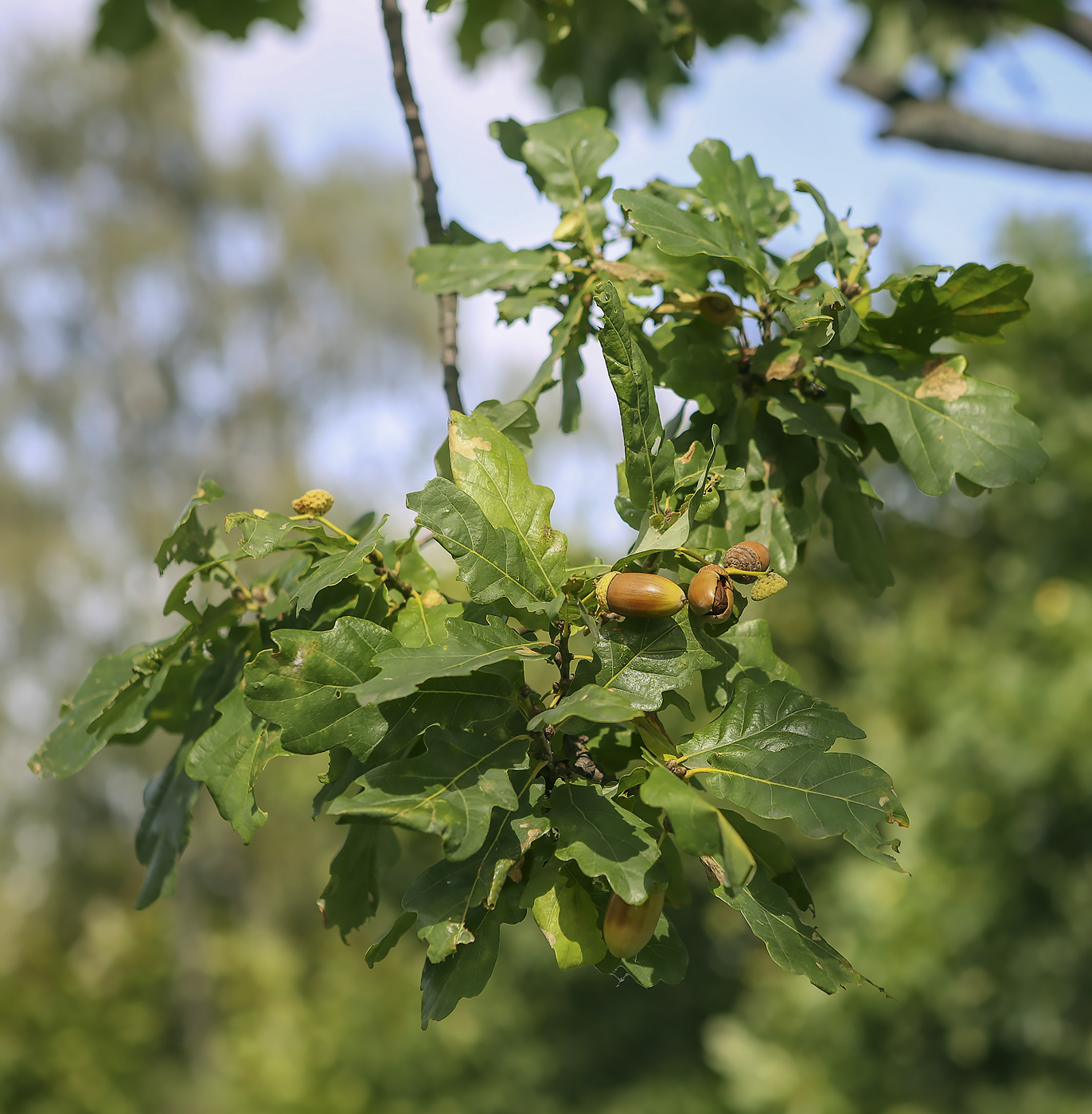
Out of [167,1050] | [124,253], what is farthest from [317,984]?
[124,253]

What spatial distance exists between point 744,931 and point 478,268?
7909 millimetres

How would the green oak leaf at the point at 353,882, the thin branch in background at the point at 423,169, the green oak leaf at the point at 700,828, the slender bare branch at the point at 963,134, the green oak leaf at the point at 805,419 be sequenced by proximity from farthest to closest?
1. the slender bare branch at the point at 963,134
2. the thin branch in background at the point at 423,169
3. the green oak leaf at the point at 353,882
4. the green oak leaf at the point at 805,419
5. the green oak leaf at the point at 700,828

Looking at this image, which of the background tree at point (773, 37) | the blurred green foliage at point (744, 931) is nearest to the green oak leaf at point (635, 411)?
the background tree at point (773, 37)

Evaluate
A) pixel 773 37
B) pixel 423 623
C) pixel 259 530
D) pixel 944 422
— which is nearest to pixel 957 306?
pixel 944 422

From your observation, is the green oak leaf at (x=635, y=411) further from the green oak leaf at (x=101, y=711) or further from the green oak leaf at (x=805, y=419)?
the green oak leaf at (x=101, y=711)

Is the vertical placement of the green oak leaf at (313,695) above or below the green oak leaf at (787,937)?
above

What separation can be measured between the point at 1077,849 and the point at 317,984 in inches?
267

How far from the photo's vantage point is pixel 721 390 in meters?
1.05

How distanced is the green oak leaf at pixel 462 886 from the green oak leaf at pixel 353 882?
322 millimetres

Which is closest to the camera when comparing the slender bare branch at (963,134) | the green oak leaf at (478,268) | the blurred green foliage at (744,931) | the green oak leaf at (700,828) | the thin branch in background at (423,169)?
the green oak leaf at (700,828)

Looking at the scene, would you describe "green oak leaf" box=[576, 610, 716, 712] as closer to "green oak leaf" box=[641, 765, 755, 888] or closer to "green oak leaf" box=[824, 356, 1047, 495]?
"green oak leaf" box=[641, 765, 755, 888]

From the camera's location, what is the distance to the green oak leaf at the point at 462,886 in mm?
765

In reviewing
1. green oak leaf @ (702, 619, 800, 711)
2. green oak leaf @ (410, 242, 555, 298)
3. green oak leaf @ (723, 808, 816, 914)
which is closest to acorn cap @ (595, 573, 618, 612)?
green oak leaf @ (702, 619, 800, 711)

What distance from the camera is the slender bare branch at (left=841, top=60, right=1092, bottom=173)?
90.4 inches
